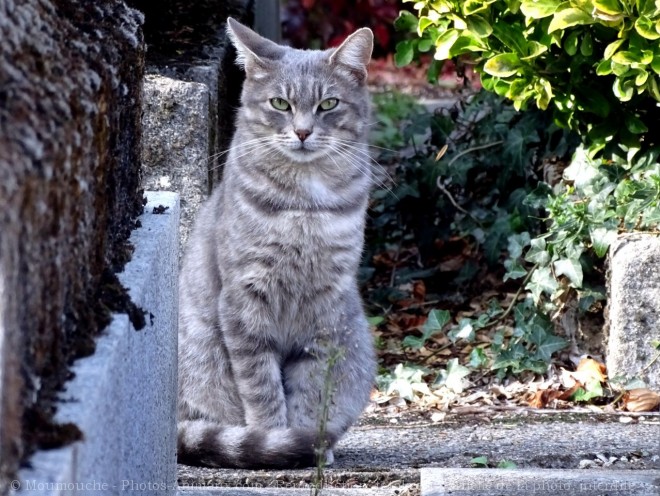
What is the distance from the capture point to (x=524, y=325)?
4203mm

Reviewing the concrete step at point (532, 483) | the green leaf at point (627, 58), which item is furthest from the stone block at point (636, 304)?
the concrete step at point (532, 483)

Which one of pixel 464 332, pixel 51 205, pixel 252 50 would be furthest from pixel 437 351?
pixel 51 205

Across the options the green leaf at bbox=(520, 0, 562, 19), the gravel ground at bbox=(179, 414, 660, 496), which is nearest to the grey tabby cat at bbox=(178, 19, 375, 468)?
the gravel ground at bbox=(179, 414, 660, 496)

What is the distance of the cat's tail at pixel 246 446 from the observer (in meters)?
3.04

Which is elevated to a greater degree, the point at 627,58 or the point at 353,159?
the point at 627,58

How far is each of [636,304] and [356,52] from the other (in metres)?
1.33

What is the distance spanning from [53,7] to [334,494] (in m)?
1.45

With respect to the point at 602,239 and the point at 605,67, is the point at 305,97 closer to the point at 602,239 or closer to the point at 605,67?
the point at 605,67

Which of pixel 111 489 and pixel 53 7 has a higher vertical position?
pixel 53 7

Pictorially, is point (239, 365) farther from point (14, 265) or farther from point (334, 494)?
point (14, 265)

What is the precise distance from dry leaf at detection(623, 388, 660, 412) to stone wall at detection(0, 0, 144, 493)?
227 centimetres

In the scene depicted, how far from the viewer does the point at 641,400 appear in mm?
3729

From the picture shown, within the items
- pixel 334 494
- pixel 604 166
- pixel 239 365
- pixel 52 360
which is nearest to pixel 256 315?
pixel 239 365

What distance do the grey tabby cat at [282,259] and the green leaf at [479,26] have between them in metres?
0.39
